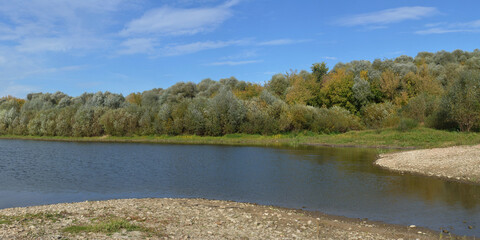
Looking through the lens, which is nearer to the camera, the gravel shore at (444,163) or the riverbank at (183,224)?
the riverbank at (183,224)

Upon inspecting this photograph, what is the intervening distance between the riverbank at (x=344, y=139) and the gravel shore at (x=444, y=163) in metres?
6.44

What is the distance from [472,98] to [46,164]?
57.9m

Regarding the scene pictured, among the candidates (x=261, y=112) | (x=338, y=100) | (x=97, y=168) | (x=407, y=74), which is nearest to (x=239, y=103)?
(x=261, y=112)

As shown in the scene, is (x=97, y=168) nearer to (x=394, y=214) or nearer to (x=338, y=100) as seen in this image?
(x=394, y=214)

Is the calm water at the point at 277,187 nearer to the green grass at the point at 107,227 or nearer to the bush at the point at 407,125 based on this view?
the green grass at the point at 107,227

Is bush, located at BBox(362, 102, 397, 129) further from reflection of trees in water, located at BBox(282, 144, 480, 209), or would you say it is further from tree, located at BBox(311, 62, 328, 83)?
reflection of trees in water, located at BBox(282, 144, 480, 209)

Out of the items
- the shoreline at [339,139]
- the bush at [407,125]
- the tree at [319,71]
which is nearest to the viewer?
the shoreline at [339,139]

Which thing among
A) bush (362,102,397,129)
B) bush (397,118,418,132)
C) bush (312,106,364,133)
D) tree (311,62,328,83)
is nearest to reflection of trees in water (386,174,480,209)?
bush (397,118,418,132)

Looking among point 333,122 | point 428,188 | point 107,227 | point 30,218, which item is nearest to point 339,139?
point 333,122

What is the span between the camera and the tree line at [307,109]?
68188 mm

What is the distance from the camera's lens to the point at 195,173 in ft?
107

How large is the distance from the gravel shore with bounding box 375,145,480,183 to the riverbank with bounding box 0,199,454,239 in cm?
1403

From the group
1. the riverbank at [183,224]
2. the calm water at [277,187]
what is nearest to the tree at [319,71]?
the calm water at [277,187]

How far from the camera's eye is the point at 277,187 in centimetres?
2553
